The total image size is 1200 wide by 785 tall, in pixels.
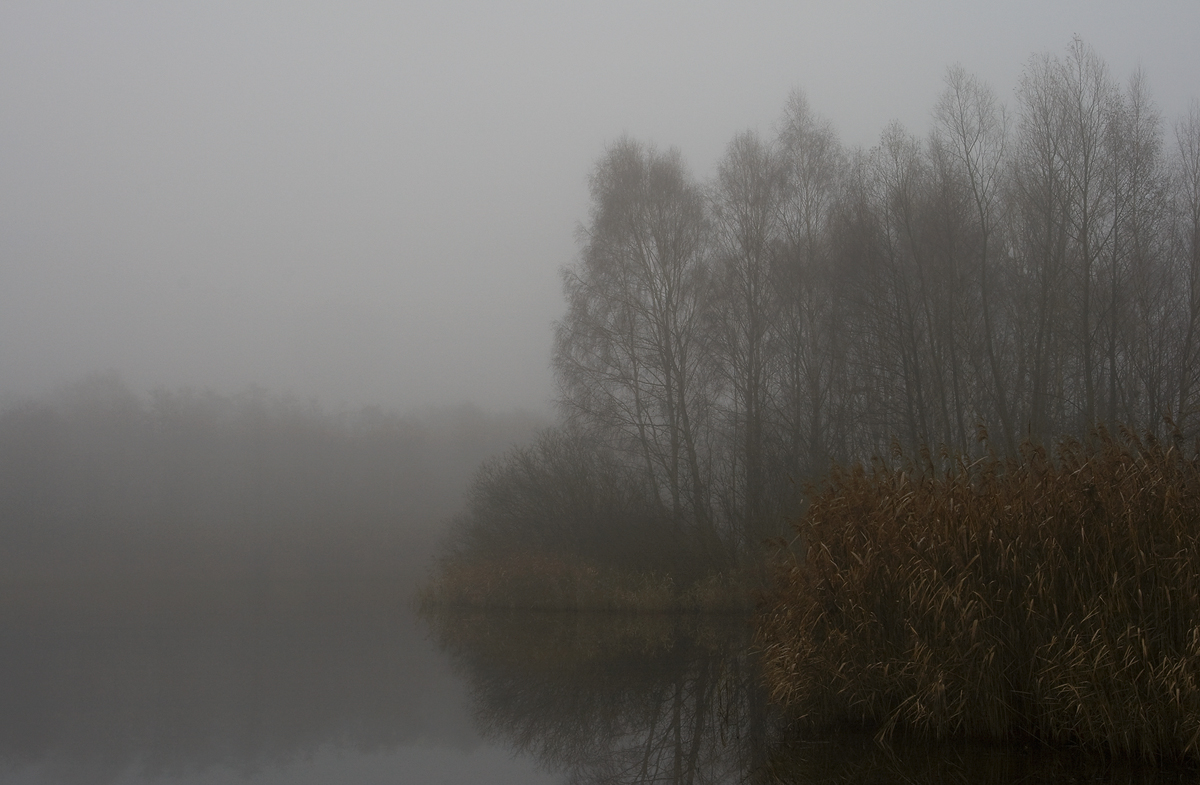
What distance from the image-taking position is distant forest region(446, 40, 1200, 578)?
20266 mm

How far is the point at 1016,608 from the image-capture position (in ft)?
23.4

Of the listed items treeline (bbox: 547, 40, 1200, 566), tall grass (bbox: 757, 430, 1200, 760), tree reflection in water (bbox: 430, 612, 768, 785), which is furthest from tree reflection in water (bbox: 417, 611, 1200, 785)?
treeline (bbox: 547, 40, 1200, 566)

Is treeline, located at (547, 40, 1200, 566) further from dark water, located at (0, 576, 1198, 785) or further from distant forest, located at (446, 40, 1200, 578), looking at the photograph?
dark water, located at (0, 576, 1198, 785)

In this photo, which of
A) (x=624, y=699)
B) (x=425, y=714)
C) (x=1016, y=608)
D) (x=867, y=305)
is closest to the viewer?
(x=1016, y=608)

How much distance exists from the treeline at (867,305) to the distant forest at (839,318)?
0.06m

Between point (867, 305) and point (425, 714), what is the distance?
16.6 meters

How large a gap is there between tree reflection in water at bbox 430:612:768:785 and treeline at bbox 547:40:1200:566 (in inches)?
294

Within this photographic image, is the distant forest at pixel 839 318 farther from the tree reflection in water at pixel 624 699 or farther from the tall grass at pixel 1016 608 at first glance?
the tall grass at pixel 1016 608

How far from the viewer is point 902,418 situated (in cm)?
2331

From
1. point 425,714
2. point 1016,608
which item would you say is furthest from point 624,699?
point 1016,608

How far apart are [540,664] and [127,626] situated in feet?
39.9

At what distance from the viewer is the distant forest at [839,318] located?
20.3 metres

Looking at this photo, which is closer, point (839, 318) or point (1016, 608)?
point (1016, 608)

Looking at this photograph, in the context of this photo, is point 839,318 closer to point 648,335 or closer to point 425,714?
point 648,335
